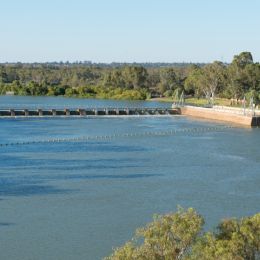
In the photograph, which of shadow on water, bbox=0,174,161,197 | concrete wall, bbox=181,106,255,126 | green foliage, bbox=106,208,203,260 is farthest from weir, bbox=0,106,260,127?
green foliage, bbox=106,208,203,260

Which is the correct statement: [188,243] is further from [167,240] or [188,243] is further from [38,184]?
[38,184]

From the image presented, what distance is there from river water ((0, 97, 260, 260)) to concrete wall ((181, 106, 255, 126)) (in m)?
4.77

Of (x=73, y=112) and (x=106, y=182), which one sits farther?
(x=73, y=112)

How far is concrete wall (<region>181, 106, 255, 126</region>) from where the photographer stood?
166 feet

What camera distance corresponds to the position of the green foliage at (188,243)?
9.07 metres

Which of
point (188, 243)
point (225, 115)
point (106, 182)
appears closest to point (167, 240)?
point (188, 243)

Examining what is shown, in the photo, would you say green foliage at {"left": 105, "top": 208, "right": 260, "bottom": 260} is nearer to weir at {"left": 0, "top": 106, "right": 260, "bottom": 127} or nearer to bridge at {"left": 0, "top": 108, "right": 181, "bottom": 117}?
weir at {"left": 0, "top": 106, "right": 260, "bottom": 127}

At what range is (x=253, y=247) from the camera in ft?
30.8

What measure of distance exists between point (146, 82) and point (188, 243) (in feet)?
275

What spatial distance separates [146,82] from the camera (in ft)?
303

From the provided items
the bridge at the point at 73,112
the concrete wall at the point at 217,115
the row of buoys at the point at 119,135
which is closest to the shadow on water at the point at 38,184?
the row of buoys at the point at 119,135

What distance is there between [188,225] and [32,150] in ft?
87.5

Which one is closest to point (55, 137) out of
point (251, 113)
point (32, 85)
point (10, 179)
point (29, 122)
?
point (29, 122)

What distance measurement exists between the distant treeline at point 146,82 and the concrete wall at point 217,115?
→ 4564 millimetres
